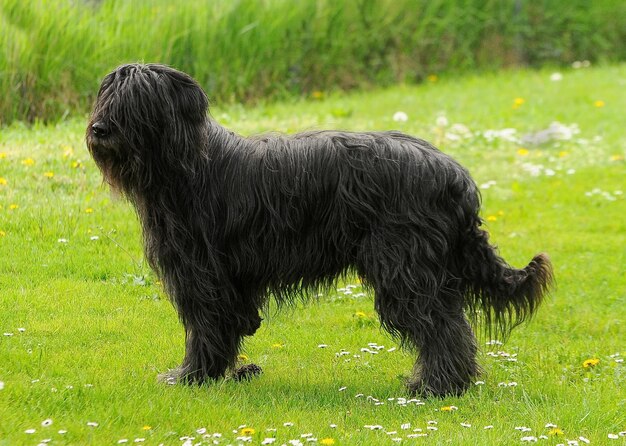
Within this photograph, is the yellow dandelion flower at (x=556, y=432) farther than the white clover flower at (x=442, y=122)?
No

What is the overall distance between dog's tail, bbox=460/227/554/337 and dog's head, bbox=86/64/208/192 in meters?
1.89

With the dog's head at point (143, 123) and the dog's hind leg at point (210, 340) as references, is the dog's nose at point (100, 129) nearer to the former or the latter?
the dog's head at point (143, 123)

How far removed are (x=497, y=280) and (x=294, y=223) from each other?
136 centimetres

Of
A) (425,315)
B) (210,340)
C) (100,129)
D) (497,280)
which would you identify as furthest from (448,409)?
(100,129)

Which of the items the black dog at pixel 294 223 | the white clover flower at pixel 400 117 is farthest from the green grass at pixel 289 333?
the white clover flower at pixel 400 117

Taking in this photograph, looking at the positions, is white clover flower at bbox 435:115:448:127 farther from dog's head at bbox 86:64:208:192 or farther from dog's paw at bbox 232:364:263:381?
dog's head at bbox 86:64:208:192

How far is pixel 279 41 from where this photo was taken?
1587 centimetres

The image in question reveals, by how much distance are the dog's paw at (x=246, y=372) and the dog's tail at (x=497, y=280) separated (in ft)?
4.93

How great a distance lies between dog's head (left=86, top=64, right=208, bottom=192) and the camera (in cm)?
618

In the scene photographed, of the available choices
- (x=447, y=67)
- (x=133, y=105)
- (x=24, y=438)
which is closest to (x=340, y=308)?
(x=133, y=105)

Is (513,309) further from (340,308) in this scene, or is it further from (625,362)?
(340,308)

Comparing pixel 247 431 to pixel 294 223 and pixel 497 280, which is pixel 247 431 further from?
pixel 497 280

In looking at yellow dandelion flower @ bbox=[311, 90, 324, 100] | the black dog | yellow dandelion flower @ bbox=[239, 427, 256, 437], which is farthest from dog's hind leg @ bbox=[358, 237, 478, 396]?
yellow dandelion flower @ bbox=[311, 90, 324, 100]

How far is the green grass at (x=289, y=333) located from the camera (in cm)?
599
